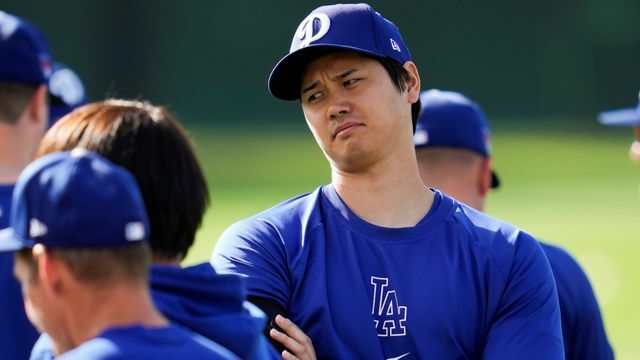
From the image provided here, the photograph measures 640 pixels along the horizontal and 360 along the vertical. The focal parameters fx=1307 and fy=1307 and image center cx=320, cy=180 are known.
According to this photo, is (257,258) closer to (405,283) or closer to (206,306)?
(405,283)

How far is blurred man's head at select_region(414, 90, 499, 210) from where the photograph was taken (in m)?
4.54

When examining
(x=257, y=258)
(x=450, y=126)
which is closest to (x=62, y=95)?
(x=450, y=126)

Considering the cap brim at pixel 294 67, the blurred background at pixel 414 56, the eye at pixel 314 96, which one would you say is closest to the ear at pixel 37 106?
the cap brim at pixel 294 67

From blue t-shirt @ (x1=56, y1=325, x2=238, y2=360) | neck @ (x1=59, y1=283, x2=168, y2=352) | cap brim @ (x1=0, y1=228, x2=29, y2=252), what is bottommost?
blue t-shirt @ (x1=56, y1=325, x2=238, y2=360)

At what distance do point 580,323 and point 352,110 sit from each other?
111 centimetres

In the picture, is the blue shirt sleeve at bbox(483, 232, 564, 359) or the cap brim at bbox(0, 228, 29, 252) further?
the blue shirt sleeve at bbox(483, 232, 564, 359)

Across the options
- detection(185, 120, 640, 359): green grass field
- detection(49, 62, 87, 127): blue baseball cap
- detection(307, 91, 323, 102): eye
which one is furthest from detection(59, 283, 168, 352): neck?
detection(185, 120, 640, 359): green grass field

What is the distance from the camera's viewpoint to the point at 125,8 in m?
23.0

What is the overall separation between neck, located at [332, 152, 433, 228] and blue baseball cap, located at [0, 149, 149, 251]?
1.19 m

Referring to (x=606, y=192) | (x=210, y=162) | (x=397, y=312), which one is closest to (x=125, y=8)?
(x=210, y=162)

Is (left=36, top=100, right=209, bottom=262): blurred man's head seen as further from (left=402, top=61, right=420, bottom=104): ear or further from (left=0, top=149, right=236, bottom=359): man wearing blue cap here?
(left=402, top=61, right=420, bottom=104): ear

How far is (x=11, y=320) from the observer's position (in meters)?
3.34

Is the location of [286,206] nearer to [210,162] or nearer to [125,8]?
[210,162]

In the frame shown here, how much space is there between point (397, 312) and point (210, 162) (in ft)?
58.1
